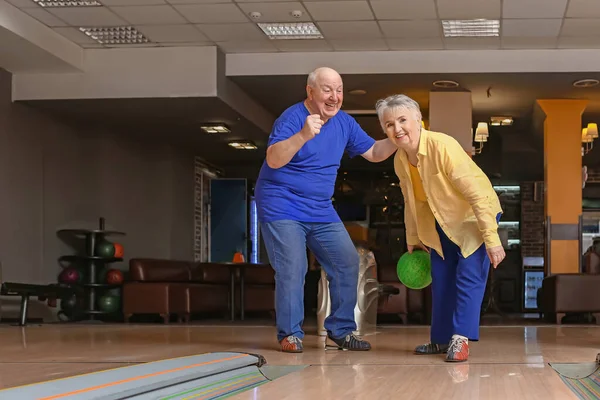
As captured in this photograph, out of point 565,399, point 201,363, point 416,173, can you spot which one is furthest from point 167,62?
point 565,399

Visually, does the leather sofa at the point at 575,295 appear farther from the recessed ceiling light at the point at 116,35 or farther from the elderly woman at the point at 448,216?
the elderly woman at the point at 448,216

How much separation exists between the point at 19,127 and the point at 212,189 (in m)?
6.56

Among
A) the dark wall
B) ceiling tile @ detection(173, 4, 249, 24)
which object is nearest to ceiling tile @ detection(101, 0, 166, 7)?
ceiling tile @ detection(173, 4, 249, 24)

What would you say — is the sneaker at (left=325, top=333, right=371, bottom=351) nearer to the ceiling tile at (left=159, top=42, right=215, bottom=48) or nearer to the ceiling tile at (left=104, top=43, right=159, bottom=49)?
the ceiling tile at (left=159, top=42, right=215, bottom=48)

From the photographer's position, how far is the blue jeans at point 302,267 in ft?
13.7

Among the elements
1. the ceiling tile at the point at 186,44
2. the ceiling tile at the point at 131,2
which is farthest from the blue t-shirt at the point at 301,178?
the ceiling tile at the point at 186,44

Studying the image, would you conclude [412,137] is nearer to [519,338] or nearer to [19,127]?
[519,338]

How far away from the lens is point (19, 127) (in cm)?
1021

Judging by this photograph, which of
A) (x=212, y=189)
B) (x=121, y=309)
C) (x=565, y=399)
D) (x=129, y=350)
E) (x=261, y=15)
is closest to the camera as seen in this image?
(x=565, y=399)

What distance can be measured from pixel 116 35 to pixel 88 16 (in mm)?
776

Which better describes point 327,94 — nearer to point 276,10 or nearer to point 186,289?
point 276,10

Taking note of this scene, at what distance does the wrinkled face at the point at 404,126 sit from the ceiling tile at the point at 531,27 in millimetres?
5267

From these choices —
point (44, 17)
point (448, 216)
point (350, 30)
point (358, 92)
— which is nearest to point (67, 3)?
point (44, 17)

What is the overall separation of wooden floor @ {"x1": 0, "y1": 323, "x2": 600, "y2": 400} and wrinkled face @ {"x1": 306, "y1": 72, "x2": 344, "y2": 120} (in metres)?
1.17
